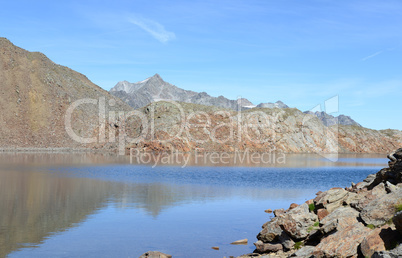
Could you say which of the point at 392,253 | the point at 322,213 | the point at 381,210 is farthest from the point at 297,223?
the point at 392,253

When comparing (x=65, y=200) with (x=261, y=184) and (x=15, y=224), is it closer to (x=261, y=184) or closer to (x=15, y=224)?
(x=15, y=224)

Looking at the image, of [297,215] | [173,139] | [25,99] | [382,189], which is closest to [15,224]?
[297,215]

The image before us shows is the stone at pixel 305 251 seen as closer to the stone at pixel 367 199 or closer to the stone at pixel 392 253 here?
the stone at pixel 367 199

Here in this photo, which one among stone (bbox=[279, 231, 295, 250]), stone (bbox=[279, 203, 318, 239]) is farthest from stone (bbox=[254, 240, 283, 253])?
stone (bbox=[279, 203, 318, 239])

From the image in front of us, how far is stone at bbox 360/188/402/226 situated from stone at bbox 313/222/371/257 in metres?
0.66

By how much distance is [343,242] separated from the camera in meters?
16.9

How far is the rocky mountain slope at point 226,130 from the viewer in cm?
14112

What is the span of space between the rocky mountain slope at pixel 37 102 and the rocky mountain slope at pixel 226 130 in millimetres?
21684

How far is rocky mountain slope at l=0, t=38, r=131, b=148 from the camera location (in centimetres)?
13100

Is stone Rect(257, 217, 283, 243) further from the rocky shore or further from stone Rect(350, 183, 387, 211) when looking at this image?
stone Rect(350, 183, 387, 211)

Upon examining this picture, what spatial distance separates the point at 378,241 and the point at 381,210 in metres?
2.79

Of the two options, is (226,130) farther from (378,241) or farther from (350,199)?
(378,241)

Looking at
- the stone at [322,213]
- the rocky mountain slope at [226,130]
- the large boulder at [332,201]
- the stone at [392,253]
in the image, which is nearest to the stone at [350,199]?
the large boulder at [332,201]

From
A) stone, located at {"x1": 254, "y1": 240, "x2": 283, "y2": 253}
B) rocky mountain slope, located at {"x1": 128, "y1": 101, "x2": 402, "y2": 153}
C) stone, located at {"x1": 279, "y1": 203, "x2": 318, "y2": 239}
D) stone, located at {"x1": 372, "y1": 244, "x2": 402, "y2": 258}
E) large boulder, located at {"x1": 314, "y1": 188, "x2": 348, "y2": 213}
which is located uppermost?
rocky mountain slope, located at {"x1": 128, "y1": 101, "x2": 402, "y2": 153}
